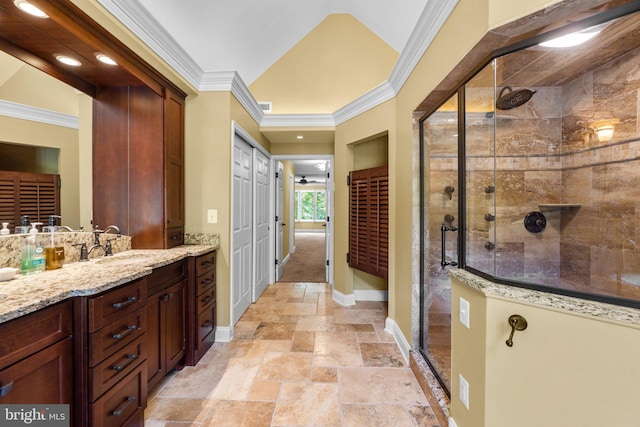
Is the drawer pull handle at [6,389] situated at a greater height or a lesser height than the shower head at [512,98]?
lesser

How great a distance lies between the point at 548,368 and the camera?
3.60ft

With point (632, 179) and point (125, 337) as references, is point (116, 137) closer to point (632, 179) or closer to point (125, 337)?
point (125, 337)

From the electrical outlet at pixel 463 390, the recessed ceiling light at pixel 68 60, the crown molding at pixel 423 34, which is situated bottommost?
the electrical outlet at pixel 463 390

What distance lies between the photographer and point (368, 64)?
144 inches

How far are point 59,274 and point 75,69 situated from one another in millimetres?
1425

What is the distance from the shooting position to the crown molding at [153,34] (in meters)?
1.63

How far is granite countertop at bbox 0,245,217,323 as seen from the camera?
3.16 ft

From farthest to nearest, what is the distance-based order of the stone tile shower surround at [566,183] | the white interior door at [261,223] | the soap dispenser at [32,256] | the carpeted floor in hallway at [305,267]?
the carpeted floor in hallway at [305,267]
the white interior door at [261,223]
the stone tile shower surround at [566,183]
the soap dispenser at [32,256]

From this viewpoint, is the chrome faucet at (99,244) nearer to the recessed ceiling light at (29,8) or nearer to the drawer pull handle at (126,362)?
the drawer pull handle at (126,362)

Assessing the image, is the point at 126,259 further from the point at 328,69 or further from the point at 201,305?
the point at 328,69

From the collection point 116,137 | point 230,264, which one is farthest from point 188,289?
point 116,137

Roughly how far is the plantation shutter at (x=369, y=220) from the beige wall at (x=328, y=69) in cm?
136

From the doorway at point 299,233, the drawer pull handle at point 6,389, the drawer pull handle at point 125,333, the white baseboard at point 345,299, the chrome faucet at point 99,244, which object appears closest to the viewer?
A: the drawer pull handle at point 6,389

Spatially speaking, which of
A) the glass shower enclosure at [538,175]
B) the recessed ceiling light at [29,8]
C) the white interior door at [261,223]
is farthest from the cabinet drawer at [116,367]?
the white interior door at [261,223]
